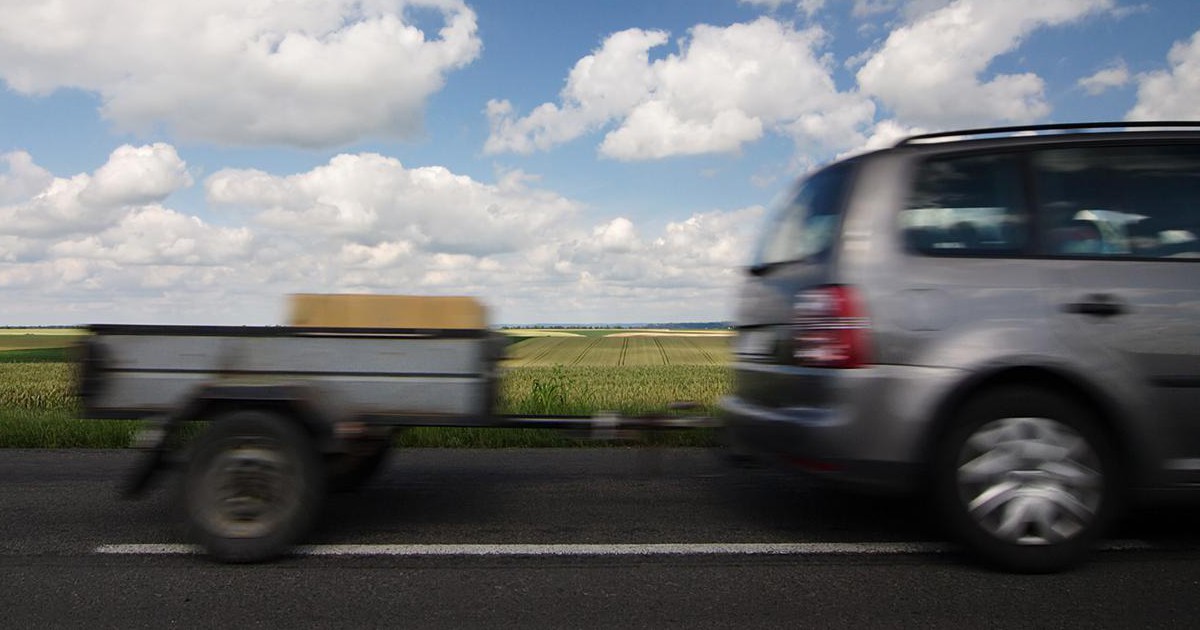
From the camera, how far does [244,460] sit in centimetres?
404

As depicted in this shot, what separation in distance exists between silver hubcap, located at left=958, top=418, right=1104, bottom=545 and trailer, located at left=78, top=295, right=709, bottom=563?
2.16 meters

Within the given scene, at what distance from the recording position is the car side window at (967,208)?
3.92 metres

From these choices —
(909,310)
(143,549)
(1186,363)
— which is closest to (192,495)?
(143,549)

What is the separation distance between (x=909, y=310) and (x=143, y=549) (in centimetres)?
371

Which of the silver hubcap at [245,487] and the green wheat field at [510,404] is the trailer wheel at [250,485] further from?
the green wheat field at [510,404]

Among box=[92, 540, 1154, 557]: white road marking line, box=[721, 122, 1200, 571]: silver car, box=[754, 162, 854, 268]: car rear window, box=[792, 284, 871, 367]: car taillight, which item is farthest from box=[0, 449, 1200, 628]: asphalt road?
box=[754, 162, 854, 268]: car rear window

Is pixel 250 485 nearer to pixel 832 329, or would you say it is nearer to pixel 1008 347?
pixel 832 329

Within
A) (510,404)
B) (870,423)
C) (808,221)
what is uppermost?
(808,221)

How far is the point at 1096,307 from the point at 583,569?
2468mm

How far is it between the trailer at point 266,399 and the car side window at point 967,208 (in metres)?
1.95

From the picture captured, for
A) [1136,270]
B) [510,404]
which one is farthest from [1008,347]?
[510,404]

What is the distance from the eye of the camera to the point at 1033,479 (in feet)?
12.4

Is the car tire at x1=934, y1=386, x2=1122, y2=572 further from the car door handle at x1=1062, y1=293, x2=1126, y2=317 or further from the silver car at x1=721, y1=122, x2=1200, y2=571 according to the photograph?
the car door handle at x1=1062, y1=293, x2=1126, y2=317

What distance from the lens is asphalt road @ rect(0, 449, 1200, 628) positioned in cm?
338
